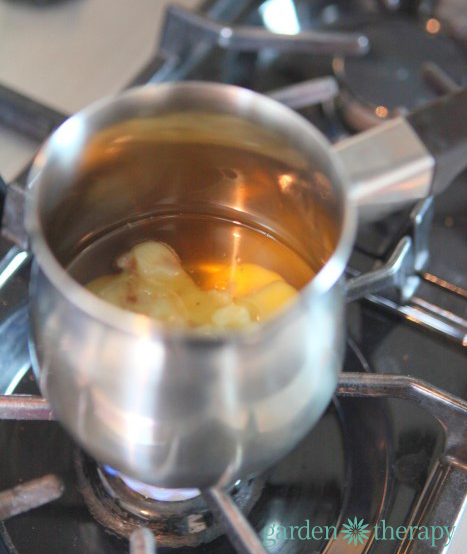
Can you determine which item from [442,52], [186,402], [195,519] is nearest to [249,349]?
[186,402]

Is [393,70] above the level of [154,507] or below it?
above

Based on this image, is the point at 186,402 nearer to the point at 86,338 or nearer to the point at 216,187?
the point at 86,338

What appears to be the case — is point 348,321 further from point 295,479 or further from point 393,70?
point 393,70

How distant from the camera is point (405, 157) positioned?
482 mm

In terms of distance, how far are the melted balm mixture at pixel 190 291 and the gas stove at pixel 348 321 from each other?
6cm

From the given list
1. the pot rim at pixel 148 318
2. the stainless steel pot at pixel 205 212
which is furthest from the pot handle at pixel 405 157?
the pot rim at pixel 148 318

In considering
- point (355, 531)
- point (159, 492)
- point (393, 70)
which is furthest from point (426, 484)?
point (393, 70)

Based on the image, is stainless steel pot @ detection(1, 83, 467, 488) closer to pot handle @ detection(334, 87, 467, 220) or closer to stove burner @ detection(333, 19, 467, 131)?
pot handle @ detection(334, 87, 467, 220)


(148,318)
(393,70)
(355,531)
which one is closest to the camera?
(148,318)

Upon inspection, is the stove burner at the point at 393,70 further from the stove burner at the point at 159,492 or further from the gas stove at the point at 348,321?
the stove burner at the point at 159,492

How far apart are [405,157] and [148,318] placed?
25cm

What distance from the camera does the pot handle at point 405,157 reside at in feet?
1.54

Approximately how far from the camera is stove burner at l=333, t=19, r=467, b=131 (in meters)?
0.59

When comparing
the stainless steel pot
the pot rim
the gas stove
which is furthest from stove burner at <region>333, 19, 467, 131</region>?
the pot rim
